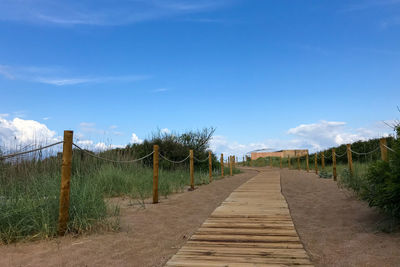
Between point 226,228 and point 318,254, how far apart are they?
142 centimetres

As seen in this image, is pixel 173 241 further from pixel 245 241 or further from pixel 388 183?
pixel 388 183

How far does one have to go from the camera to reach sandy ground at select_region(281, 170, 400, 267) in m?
3.49

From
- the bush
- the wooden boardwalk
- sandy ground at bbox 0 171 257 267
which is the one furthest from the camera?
the bush

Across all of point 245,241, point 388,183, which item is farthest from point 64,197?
point 388,183

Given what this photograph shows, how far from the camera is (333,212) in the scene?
6020mm

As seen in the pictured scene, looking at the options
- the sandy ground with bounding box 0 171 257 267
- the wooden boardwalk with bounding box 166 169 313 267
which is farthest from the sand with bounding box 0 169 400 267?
the wooden boardwalk with bounding box 166 169 313 267

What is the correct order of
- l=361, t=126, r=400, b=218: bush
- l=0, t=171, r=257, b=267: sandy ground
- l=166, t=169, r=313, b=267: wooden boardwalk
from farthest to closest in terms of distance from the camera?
l=361, t=126, r=400, b=218: bush, l=0, t=171, r=257, b=267: sandy ground, l=166, t=169, r=313, b=267: wooden boardwalk

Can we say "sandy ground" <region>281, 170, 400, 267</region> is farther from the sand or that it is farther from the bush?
the bush

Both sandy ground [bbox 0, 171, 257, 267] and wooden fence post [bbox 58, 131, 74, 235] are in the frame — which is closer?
sandy ground [bbox 0, 171, 257, 267]

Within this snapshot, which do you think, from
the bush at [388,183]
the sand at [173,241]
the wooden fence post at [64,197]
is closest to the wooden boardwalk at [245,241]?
the sand at [173,241]

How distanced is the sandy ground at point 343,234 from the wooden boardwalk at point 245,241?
0.72ft

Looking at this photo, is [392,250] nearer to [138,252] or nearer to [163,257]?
[163,257]

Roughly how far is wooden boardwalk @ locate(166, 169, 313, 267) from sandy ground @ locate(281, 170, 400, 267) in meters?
0.22

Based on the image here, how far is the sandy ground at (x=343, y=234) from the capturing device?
11.5 feet
